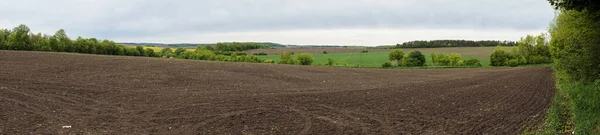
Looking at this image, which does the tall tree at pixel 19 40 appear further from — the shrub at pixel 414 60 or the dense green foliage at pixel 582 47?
the shrub at pixel 414 60

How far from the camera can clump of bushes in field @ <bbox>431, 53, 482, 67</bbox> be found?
84781 mm

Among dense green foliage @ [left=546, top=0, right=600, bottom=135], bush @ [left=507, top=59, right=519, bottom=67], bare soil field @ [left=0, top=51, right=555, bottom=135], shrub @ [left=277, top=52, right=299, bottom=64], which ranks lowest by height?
bush @ [left=507, top=59, right=519, bottom=67]

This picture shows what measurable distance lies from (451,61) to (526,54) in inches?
585

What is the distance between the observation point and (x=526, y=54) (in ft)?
293

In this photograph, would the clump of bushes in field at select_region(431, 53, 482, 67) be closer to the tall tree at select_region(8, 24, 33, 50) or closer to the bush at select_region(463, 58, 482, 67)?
the bush at select_region(463, 58, 482, 67)

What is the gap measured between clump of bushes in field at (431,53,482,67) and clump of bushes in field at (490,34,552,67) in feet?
12.8

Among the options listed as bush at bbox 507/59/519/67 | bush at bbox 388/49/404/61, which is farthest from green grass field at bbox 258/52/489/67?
bush at bbox 507/59/519/67

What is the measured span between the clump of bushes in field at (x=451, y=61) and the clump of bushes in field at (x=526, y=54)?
3910 millimetres

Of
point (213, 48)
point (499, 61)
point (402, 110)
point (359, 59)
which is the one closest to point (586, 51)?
point (402, 110)

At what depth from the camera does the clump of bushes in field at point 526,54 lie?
8550 cm

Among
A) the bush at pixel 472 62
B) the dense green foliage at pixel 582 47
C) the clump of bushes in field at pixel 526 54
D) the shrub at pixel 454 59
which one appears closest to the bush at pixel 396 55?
the shrub at pixel 454 59

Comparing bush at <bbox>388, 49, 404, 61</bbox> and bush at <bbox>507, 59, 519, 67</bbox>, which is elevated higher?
bush at <bbox>388, 49, 404, 61</bbox>

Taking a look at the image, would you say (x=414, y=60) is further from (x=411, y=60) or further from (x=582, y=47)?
(x=582, y=47)

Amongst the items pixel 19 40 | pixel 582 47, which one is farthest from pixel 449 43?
pixel 582 47
